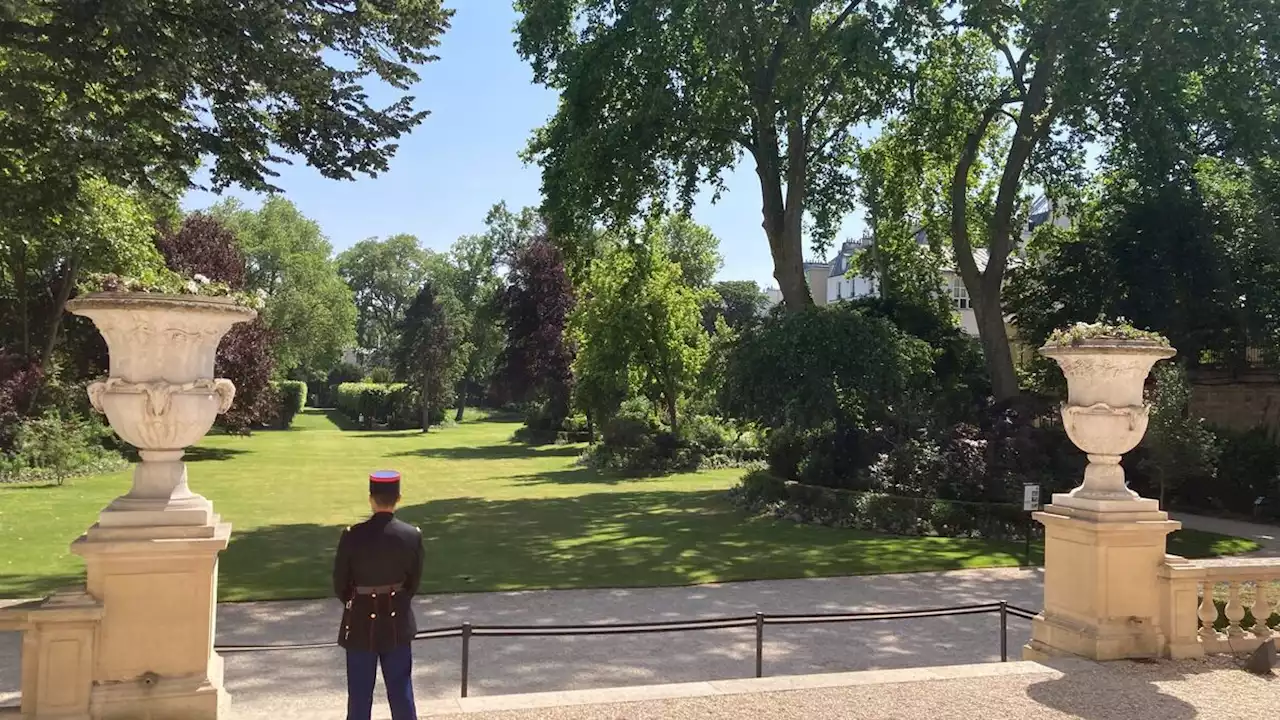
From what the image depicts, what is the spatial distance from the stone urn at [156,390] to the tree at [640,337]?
2908 cm

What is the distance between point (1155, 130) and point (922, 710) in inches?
798

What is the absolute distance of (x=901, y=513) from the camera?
18.3 m

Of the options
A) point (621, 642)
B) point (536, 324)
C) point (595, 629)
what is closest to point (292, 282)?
point (536, 324)

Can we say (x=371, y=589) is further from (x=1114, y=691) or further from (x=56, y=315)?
(x=56, y=315)

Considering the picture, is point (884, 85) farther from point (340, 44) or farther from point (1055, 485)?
point (340, 44)

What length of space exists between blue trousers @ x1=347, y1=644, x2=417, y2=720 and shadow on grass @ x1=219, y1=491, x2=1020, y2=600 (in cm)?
674

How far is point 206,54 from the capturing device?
1238 cm

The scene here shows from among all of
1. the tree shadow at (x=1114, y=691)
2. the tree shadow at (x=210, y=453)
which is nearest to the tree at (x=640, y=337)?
the tree shadow at (x=210, y=453)

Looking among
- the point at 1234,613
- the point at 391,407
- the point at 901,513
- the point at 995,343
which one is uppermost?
the point at 995,343

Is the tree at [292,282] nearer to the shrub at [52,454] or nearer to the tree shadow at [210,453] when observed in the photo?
the tree shadow at [210,453]

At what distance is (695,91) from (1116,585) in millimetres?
18016

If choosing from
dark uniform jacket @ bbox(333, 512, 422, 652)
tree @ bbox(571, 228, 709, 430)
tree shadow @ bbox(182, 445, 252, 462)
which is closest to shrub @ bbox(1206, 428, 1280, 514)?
tree @ bbox(571, 228, 709, 430)

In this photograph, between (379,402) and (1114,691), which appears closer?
(1114,691)

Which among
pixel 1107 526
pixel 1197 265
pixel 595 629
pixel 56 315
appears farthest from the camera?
pixel 56 315
